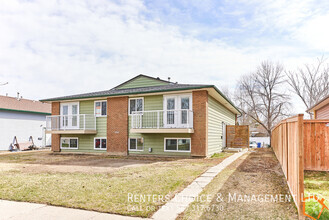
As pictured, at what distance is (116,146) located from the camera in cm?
1590

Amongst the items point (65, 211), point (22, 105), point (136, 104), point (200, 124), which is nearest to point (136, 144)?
point (136, 104)

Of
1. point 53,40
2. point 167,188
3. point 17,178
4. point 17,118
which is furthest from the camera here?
point 17,118

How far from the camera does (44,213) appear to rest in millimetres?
4805

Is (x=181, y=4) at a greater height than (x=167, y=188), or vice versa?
(x=181, y=4)

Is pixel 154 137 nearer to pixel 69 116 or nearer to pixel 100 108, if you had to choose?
pixel 100 108

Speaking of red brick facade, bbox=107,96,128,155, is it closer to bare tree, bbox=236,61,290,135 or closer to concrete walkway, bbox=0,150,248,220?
concrete walkway, bbox=0,150,248,220

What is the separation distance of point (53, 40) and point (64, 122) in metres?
5.94

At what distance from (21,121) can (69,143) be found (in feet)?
29.5

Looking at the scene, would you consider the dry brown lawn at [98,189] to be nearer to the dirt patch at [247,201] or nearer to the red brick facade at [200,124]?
the dirt patch at [247,201]

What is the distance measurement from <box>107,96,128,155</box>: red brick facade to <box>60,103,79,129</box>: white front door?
2.72 meters

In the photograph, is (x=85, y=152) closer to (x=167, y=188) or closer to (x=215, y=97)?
(x=215, y=97)

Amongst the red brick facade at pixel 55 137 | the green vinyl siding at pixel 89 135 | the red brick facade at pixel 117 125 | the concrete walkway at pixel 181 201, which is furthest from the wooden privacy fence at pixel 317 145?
the red brick facade at pixel 55 137

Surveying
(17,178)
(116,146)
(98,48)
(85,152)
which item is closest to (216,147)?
(116,146)

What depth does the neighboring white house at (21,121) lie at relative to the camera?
2233 cm
